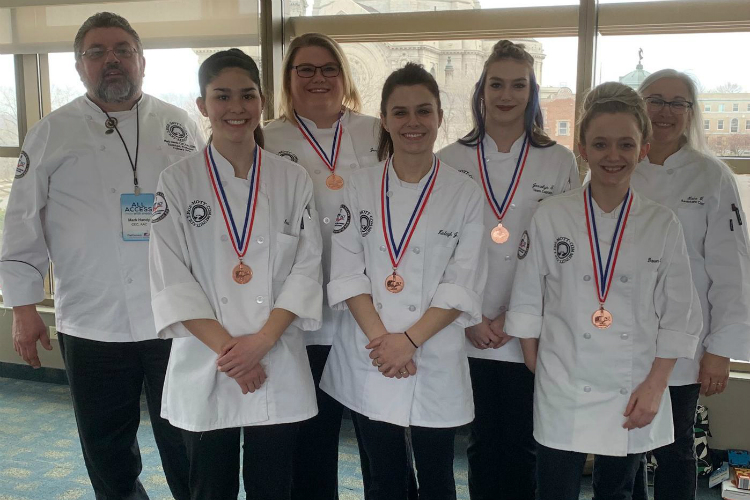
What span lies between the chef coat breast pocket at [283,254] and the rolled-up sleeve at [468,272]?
0.44m

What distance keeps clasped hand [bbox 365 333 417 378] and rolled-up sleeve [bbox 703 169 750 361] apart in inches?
38.4

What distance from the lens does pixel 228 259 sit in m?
1.83

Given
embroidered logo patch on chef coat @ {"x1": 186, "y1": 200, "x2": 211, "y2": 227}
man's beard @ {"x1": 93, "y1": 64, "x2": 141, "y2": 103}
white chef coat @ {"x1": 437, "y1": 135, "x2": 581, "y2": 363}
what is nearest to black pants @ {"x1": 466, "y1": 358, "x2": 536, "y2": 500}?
white chef coat @ {"x1": 437, "y1": 135, "x2": 581, "y2": 363}

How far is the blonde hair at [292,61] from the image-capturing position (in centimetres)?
219

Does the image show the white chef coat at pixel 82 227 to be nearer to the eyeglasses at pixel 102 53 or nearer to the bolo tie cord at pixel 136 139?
the bolo tie cord at pixel 136 139

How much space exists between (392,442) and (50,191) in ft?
4.60

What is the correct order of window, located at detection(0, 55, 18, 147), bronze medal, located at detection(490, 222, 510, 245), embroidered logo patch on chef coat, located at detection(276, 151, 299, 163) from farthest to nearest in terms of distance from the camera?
window, located at detection(0, 55, 18, 147), embroidered logo patch on chef coat, located at detection(276, 151, 299, 163), bronze medal, located at detection(490, 222, 510, 245)

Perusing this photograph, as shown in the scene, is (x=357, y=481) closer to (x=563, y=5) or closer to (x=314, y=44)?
(x=314, y=44)

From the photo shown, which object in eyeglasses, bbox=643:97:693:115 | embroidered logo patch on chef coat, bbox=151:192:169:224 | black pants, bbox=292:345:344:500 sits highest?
eyeglasses, bbox=643:97:693:115

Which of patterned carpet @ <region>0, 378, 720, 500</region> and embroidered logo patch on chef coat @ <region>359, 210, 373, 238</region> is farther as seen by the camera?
patterned carpet @ <region>0, 378, 720, 500</region>

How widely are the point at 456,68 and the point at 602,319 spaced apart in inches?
75.8

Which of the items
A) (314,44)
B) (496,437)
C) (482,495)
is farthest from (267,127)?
(482,495)

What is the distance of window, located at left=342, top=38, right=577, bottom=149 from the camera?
315 cm

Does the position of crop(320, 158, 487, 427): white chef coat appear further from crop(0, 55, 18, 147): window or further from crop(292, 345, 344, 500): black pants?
crop(0, 55, 18, 147): window
